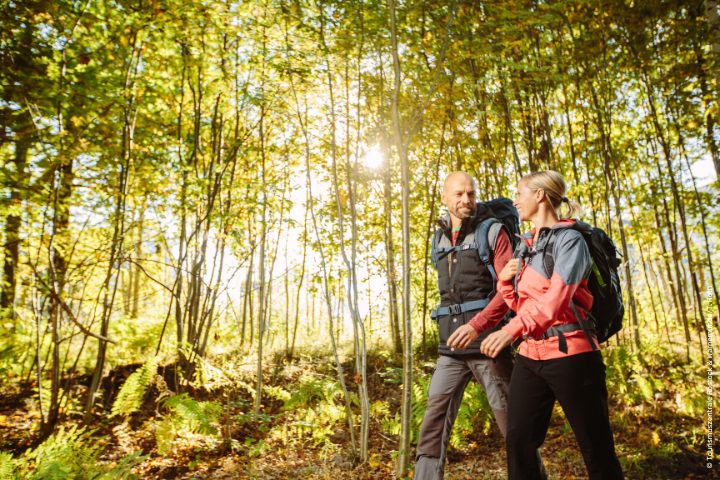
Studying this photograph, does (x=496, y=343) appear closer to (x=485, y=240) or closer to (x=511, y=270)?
(x=511, y=270)

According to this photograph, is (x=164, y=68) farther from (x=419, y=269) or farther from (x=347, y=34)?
(x=419, y=269)

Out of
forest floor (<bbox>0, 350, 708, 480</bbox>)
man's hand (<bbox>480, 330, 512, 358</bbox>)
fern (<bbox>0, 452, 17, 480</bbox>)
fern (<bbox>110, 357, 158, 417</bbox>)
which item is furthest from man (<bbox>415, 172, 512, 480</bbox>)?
fern (<bbox>110, 357, 158, 417</bbox>)

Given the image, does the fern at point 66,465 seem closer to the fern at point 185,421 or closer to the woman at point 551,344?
the fern at point 185,421

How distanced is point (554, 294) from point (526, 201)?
1.96 ft

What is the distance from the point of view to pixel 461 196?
2586 mm

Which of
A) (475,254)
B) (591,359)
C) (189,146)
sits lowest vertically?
(591,359)

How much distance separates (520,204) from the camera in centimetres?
212

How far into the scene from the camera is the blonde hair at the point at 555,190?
2041 mm

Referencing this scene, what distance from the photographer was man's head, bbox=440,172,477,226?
258 centimetres

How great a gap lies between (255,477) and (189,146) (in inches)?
199

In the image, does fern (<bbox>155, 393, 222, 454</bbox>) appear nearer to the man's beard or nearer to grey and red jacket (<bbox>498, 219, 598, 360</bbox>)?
the man's beard

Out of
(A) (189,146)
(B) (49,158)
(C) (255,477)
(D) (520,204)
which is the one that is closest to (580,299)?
(D) (520,204)

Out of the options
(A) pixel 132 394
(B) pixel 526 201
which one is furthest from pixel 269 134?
(B) pixel 526 201

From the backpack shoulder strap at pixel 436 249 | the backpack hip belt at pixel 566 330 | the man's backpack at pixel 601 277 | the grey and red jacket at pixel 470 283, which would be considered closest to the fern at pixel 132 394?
the grey and red jacket at pixel 470 283
